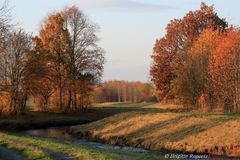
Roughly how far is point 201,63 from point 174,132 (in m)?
22.7

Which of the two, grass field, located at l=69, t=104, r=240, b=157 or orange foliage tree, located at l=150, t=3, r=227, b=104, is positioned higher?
orange foliage tree, located at l=150, t=3, r=227, b=104

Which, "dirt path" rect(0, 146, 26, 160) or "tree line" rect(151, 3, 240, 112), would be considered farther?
"tree line" rect(151, 3, 240, 112)

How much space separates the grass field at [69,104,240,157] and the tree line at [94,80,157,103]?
313 feet

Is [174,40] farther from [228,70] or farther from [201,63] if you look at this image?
[228,70]

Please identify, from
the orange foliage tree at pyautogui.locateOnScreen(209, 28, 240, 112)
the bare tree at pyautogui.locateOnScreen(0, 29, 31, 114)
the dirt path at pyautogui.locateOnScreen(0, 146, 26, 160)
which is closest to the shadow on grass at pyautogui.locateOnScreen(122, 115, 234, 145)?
the dirt path at pyautogui.locateOnScreen(0, 146, 26, 160)

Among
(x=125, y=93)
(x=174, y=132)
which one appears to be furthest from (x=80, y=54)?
(x=125, y=93)

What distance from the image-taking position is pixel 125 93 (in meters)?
170

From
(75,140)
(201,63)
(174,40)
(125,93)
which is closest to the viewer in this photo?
(75,140)

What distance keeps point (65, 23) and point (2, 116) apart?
61.7 feet

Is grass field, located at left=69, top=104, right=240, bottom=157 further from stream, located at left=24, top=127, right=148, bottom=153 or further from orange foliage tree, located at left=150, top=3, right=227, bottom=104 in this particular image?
orange foliage tree, located at left=150, top=3, right=227, bottom=104

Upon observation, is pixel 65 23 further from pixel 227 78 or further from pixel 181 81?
pixel 227 78

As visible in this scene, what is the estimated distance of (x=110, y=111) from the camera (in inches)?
2862

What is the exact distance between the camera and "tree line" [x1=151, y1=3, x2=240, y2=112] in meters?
50.4

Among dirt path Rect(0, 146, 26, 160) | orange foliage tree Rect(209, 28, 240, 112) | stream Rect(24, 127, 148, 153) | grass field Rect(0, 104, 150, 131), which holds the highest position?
orange foliage tree Rect(209, 28, 240, 112)
